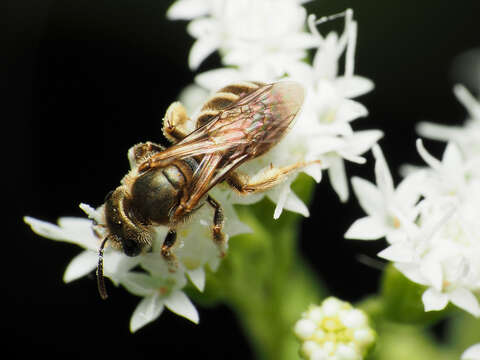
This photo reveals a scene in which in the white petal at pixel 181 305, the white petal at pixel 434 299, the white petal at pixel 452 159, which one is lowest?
the white petal at pixel 434 299

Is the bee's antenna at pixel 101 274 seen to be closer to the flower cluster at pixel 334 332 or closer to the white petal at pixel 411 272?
the flower cluster at pixel 334 332

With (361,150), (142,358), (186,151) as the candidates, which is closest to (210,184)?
(186,151)

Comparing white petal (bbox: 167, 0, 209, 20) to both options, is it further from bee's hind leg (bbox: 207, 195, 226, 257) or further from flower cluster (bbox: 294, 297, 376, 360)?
flower cluster (bbox: 294, 297, 376, 360)

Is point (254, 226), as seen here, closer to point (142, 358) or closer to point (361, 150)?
point (361, 150)

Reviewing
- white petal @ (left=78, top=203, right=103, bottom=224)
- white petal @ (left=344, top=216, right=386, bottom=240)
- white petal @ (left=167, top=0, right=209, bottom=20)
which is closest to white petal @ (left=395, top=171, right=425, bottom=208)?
white petal @ (left=344, top=216, right=386, bottom=240)

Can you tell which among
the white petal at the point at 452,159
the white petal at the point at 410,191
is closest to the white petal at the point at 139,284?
the white petal at the point at 410,191

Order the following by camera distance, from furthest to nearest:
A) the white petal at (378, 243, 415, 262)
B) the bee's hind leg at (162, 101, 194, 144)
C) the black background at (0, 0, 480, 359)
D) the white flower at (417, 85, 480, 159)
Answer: the black background at (0, 0, 480, 359)
the white flower at (417, 85, 480, 159)
the bee's hind leg at (162, 101, 194, 144)
the white petal at (378, 243, 415, 262)

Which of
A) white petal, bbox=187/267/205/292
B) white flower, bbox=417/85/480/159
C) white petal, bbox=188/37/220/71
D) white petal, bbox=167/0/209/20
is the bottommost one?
white flower, bbox=417/85/480/159
